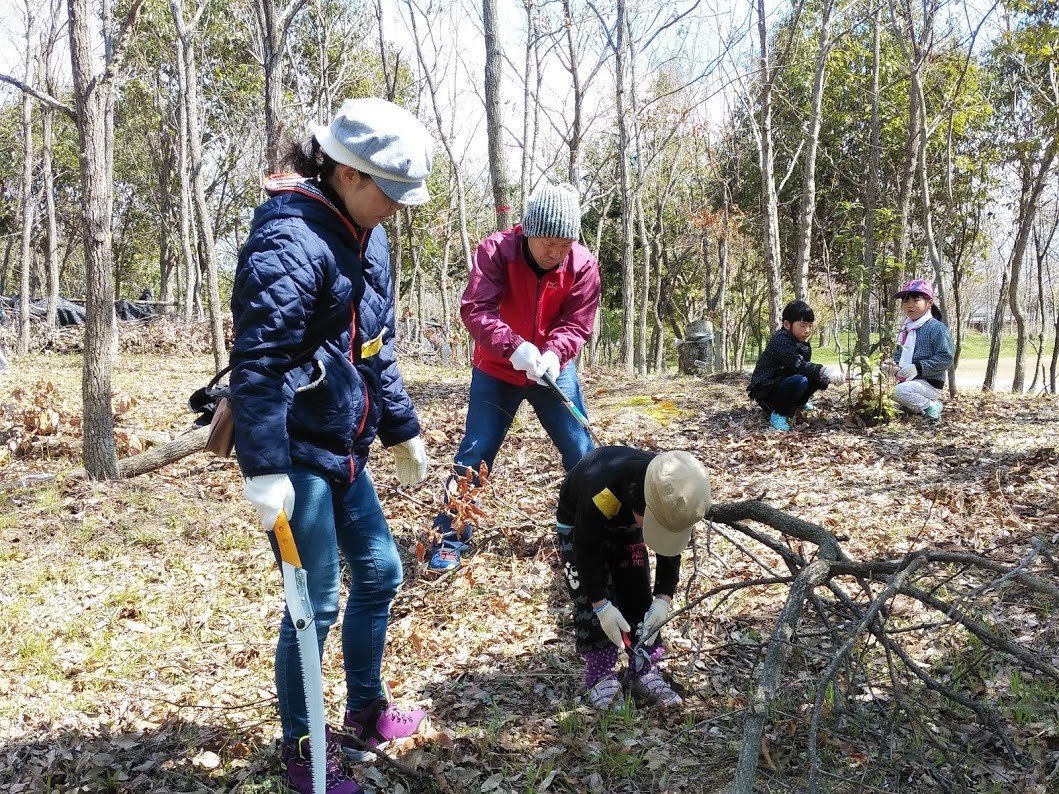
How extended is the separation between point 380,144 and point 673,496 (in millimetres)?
1232

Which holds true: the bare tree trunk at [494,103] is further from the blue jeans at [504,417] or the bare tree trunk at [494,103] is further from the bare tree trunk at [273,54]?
the blue jeans at [504,417]

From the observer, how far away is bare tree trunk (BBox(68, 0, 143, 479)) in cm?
486

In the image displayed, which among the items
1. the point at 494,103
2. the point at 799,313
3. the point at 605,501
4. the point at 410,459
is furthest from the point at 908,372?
the point at 410,459

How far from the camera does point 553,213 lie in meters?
3.37

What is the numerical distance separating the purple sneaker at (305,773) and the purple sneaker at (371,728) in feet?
0.50

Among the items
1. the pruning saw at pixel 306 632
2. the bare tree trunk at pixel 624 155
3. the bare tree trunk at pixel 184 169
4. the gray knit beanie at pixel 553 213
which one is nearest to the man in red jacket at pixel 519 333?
the gray knit beanie at pixel 553 213

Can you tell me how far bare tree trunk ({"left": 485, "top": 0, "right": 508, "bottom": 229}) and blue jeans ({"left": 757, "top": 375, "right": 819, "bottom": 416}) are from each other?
2.62 meters

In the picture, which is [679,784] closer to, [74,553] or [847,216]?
[74,553]

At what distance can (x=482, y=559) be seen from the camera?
156 inches

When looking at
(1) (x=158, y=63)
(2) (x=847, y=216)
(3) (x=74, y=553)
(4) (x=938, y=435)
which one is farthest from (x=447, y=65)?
(3) (x=74, y=553)

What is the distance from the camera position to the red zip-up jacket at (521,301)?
3668mm

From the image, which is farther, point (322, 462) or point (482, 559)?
point (482, 559)

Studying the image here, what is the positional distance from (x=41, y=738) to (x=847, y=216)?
16612 mm

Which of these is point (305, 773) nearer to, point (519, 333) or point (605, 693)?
point (605, 693)
